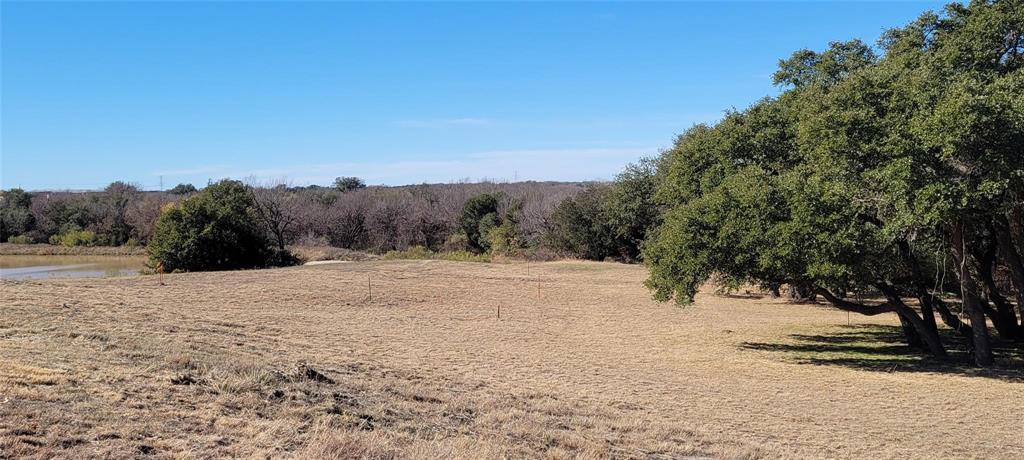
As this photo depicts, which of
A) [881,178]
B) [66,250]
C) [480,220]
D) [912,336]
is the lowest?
[912,336]

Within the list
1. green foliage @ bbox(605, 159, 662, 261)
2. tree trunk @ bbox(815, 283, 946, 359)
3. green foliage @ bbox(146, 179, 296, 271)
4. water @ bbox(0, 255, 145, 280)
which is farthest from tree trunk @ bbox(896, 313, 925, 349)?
water @ bbox(0, 255, 145, 280)

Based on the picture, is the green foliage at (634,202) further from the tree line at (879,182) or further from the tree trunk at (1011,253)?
the tree trunk at (1011,253)

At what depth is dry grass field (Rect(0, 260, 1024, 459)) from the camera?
A: 747 cm

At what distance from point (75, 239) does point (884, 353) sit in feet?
234

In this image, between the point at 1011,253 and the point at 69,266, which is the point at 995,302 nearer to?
the point at 1011,253

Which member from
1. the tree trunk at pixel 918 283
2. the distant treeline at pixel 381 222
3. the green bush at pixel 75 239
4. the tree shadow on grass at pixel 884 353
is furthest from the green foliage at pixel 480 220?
the tree trunk at pixel 918 283

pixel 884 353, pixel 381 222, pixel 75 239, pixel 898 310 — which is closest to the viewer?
pixel 898 310

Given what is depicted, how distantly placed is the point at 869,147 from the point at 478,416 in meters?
10.1

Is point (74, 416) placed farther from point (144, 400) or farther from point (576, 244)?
point (576, 244)

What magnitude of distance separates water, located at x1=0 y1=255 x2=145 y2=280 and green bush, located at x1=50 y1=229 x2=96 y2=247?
18.8 feet

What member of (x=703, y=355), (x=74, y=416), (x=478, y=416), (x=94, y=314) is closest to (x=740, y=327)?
(x=703, y=355)

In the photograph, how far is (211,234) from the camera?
4181 cm

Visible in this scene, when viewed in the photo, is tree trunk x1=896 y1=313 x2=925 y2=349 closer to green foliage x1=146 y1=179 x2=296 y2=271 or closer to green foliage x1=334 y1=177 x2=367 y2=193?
green foliage x1=146 y1=179 x2=296 y2=271

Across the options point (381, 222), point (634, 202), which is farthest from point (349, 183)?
point (634, 202)
